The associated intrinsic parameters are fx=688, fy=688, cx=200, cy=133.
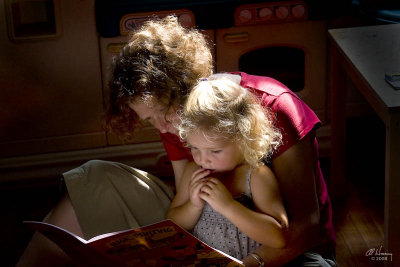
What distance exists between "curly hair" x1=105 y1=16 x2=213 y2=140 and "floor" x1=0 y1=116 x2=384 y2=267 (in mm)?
865

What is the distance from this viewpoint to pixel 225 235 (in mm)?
1606

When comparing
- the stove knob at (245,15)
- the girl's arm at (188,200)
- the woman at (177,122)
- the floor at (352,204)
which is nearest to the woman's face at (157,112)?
the woman at (177,122)

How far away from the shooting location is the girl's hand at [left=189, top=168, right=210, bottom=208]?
154 cm

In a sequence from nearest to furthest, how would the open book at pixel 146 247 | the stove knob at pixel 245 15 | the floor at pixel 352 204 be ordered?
the open book at pixel 146 247
the floor at pixel 352 204
the stove knob at pixel 245 15

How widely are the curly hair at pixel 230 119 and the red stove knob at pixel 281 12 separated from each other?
3.55ft

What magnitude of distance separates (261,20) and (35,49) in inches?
32.8

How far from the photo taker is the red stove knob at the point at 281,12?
99.7 inches

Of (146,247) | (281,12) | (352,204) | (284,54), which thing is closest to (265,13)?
(281,12)

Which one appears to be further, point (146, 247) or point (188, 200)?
point (188, 200)

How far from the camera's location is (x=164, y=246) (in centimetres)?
145

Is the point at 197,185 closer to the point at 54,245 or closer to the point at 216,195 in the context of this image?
the point at 216,195

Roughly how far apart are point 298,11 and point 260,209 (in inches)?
47.7

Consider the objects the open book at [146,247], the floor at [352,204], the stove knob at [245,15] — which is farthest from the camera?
the stove knob at [245,15]

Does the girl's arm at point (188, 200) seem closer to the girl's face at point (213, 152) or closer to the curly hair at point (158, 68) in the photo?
the girl's face at point (213, 152)
